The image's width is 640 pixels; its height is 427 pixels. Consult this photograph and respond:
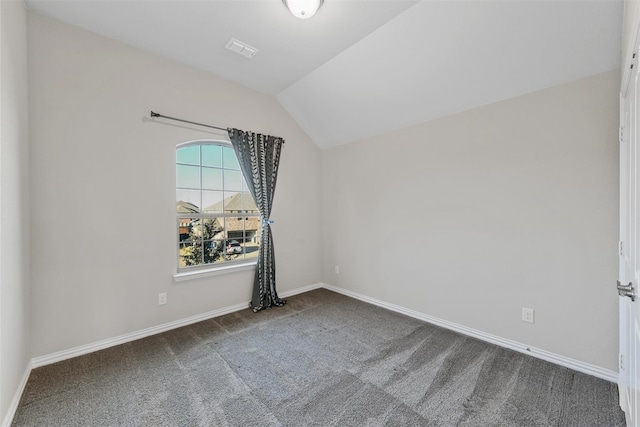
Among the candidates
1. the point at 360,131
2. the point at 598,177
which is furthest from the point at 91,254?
the point at 598,177

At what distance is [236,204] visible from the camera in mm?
3434

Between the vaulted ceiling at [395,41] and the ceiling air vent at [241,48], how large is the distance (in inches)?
2.2

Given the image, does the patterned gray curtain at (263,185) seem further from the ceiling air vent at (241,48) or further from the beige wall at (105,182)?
the ceiling air vent at (241,48)

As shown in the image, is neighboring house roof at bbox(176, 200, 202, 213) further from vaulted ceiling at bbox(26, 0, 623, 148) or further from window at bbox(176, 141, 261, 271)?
vaulted ceiling at bbox(26, 0, 623, 148)

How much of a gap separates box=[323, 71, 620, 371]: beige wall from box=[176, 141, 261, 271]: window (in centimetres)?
167

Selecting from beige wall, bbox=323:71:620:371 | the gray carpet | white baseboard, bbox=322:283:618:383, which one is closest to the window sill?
the gray carpet

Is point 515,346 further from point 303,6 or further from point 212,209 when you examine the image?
point 212,209

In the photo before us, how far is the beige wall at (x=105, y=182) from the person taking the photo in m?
2.15

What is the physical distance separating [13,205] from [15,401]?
49.3 inches

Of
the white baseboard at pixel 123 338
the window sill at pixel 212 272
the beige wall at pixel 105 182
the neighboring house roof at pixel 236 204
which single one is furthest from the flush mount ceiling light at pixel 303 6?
the white baseboard at pixel 123 338

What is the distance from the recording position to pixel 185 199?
3.00 m

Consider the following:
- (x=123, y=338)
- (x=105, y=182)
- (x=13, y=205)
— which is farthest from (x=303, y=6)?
(x=123, y=338)

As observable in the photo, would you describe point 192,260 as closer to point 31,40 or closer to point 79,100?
point 79,100

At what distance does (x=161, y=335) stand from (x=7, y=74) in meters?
2.33
